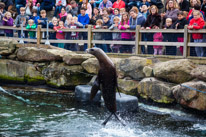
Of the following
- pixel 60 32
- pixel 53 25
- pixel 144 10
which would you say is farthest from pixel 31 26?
pixel 144 10

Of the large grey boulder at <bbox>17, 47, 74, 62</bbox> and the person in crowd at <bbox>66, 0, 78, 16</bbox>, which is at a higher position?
the person in crowd at <bbox>66, 0, 78, 16</bbox>

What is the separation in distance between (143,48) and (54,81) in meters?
3.35

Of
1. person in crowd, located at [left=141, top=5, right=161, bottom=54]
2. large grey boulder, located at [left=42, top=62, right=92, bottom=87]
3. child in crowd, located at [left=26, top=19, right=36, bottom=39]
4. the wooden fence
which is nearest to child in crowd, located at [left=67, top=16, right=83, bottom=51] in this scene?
the wooden fence

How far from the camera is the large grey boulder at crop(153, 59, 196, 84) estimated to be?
9359mm

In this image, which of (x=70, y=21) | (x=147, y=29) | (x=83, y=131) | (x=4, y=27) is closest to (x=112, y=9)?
(x=70, y=21)

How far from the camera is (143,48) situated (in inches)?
430

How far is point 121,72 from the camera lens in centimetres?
1079

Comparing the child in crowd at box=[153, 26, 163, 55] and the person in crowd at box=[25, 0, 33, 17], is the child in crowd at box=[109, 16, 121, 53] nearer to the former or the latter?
the child in crowd at box=[153, 26, 163, 55]

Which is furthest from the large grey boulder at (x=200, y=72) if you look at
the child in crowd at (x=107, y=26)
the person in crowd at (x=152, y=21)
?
the child in crowd at (x=107, y=26)

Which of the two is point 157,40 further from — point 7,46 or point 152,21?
point 7,46

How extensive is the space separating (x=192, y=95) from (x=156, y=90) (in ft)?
3.89

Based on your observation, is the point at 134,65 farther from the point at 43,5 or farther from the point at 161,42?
the point at 43,5

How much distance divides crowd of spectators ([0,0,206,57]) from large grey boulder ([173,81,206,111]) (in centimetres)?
133

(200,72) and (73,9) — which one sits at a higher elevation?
(73,9)
